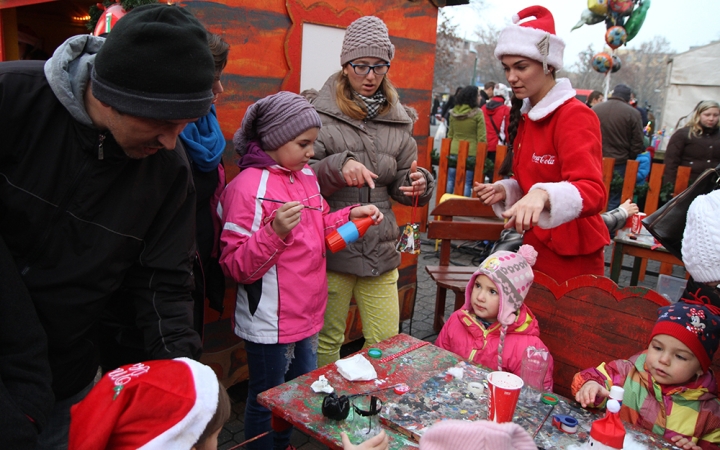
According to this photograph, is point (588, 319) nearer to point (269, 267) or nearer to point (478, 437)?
point (269, 267)

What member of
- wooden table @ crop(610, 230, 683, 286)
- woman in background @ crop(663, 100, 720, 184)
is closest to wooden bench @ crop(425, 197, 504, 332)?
wooden table @ crop(610, 230, 683, 286)

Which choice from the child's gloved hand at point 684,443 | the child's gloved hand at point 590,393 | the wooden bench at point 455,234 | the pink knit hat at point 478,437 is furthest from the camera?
the wooden bench at point 455,234

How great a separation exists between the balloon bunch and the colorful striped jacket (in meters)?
11.1

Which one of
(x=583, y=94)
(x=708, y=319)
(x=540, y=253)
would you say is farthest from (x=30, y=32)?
(x=583, y=94)

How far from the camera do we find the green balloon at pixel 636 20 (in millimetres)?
11359

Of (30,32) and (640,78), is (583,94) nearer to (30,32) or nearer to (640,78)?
(30,32)

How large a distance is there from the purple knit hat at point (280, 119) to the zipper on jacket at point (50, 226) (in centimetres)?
110

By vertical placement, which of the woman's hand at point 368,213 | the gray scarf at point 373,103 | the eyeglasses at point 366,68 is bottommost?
the woman's hand at point 368,213

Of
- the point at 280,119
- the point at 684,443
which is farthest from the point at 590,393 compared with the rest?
the point at 280,119

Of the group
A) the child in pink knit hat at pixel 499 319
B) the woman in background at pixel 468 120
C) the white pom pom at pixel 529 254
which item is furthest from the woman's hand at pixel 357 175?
the woman in background at pixel 468 120

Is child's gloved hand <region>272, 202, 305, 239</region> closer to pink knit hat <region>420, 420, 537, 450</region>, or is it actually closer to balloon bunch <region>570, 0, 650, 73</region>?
pink knit hat <region>420, 420, 537, 450</region>

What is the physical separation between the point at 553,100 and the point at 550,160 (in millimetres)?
274

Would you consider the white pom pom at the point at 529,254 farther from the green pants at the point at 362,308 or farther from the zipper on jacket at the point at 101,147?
the zipper on jacket at the point at 101,147

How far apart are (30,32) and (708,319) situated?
276 inches
